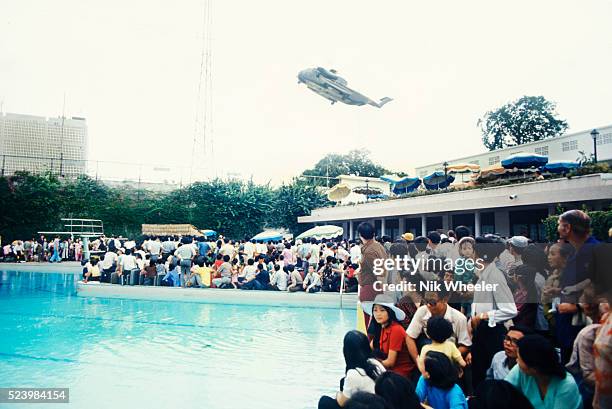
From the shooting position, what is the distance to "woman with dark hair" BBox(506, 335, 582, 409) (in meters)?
2.71

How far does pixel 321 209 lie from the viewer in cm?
3294

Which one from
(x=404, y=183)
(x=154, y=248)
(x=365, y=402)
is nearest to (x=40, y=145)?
(x=154, y=248)

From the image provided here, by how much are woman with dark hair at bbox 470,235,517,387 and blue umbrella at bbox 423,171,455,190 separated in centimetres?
2377

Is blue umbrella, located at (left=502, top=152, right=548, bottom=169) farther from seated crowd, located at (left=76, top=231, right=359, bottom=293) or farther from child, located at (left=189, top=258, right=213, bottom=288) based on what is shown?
child, located at (left=189, top=258, right=213, bottom=288)

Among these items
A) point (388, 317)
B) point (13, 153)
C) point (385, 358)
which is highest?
point (13, 153)

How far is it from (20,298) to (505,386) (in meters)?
14.8

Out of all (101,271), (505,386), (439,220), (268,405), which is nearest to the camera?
(505,386)

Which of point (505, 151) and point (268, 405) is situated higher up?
point (505, 151)

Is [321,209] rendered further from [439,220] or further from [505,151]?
[505,151]

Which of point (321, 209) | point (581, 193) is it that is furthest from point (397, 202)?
point (581, 193)

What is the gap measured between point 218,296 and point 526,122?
4125 cm

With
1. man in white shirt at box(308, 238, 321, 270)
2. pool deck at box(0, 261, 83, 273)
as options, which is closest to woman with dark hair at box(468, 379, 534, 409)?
man in white shirt at box(308, 238, 321, 270)

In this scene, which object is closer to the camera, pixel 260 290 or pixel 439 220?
pixel 260 290

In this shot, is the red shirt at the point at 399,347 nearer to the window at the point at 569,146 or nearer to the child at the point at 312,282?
the child at the point at 312,282
